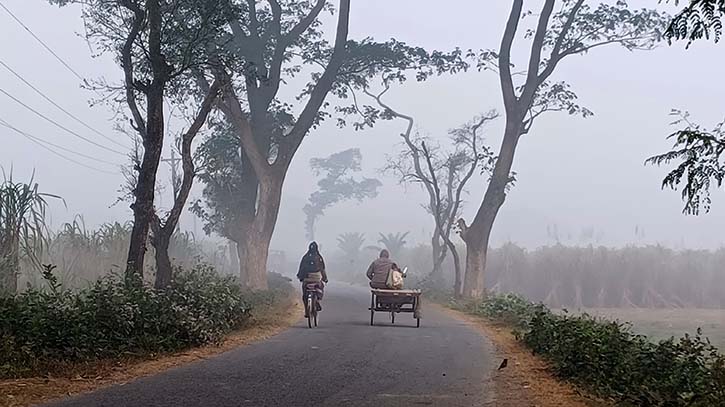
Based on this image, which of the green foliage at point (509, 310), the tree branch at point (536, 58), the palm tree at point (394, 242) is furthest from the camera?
the palm tree at point (394, 242)

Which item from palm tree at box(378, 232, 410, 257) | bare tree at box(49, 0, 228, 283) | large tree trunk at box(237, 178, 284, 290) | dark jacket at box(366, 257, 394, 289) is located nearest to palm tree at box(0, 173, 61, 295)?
bare tree at box(49, 0, 228, 283)

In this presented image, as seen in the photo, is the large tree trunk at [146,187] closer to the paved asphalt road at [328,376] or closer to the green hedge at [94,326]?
the green hedge at [94,326]

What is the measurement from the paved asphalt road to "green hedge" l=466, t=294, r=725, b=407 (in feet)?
3.81

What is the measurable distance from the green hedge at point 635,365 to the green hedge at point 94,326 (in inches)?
212

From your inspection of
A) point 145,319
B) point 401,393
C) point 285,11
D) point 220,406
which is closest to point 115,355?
point 145,319

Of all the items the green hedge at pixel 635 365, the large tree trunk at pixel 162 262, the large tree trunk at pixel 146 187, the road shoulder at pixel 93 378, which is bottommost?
the road shoulder at pixel 93 378

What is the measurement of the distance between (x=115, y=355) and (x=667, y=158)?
7.13m

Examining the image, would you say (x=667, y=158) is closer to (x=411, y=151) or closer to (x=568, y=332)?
(x=568, y=332)

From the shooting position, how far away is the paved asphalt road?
317 inches

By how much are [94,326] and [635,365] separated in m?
6.57

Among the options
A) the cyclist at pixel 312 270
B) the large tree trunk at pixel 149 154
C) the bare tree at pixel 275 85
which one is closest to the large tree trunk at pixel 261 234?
the bare tree at pixel 275 85

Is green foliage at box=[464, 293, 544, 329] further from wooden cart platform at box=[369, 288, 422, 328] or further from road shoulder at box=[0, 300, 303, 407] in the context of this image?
road shoulder at box=[0, 300, 303, 407]

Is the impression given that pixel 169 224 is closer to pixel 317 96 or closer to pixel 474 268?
pixel 317 96

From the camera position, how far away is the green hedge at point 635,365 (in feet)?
24.3
